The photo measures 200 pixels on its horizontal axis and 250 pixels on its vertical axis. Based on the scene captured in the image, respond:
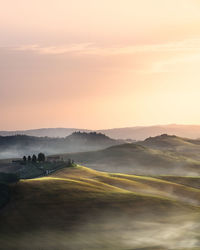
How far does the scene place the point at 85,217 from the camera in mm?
79000

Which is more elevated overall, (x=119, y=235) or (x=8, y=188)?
(x=8, y=188)

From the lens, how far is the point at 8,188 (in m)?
94.0

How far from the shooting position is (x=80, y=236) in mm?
68500

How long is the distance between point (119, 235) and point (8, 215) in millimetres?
21366

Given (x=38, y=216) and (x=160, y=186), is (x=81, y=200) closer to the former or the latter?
(x=38, y=216)

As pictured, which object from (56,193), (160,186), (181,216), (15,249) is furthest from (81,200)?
(160,186)

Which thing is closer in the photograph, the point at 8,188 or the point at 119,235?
the point at 119,235

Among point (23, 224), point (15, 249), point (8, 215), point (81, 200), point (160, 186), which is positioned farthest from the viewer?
point (160, 186)

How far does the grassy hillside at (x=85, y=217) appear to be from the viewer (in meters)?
65.5

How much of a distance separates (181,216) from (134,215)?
841 centimetres

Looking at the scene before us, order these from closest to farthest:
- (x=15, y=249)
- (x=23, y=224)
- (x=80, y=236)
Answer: (x=15, y=249) < (x=80, y=236) < (x=23, y=224)

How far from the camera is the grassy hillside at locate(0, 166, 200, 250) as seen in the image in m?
65.5

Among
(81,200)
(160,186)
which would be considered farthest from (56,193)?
(160,186)

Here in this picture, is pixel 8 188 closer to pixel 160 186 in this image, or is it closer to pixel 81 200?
pixel 81 200
